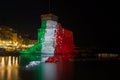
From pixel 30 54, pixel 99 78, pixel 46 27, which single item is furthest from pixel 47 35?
pixel 99 78

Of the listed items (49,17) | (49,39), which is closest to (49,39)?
(49,39)

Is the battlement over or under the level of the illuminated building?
over

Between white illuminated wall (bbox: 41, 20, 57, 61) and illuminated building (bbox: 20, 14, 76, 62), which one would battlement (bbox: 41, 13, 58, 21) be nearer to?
illuminated building (bbox: 20, 14, 76, 62)

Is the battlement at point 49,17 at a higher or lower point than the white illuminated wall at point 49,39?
higher

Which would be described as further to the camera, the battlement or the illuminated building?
the battlement

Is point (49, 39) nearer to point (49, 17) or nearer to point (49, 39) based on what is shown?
point (49, 39)

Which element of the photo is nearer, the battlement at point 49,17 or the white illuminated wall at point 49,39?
the white illuminated wall at point 49,39

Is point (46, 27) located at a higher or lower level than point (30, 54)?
higher

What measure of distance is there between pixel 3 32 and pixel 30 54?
33.6m

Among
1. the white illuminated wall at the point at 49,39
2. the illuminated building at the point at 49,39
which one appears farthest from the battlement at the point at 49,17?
the white illuminated wall at the point at 49,39

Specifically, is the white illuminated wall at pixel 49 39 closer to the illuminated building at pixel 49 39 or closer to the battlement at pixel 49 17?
the illuminated building at pixel 49 39

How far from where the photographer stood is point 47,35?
44469 millimetres

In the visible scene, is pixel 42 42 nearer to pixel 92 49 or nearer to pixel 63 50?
pixel 63 50

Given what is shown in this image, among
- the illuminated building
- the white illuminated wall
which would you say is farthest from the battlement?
the white illuminated wall
